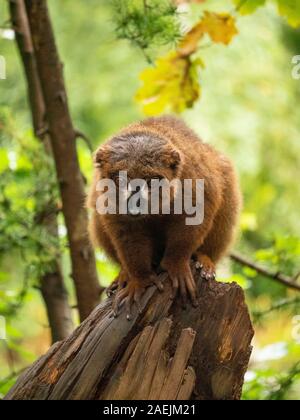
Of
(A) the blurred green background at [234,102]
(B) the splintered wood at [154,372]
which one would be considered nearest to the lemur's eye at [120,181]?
(B) the splintered wood at [154,372]

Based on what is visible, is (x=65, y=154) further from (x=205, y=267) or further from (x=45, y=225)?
(x=205, y=267)

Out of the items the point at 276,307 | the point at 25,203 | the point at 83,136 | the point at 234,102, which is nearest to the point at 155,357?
the point at 276,307

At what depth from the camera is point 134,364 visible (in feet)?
12.0

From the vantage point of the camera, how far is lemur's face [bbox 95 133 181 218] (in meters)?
4.21

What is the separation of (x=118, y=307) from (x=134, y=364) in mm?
497

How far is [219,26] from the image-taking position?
5121mm

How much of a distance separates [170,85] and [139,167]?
129cm

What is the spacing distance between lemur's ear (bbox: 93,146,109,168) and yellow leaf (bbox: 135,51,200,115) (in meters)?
0.93

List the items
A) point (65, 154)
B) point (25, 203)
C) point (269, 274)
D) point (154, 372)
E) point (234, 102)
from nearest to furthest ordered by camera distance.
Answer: point (154, 372) < point (65, 154) < point (25, 203) < point (269, 274) < point (234, 102)

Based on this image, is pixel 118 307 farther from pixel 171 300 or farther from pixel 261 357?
pixel 261 357

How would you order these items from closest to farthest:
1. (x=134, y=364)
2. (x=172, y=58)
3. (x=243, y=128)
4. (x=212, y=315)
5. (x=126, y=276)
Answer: (x=134, y=364) → (x=212, y=315) → (x=126, y=276) → (x=172, y=58) → (x=243, y=128)

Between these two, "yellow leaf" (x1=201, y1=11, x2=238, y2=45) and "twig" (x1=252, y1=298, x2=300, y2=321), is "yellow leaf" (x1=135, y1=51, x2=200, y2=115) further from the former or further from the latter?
"twig" (x1=252, y1=298, x2=300, y2=321)

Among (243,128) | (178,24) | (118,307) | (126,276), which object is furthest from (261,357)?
(243,128)

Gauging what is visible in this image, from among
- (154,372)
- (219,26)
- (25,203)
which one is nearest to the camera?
(154,372)
